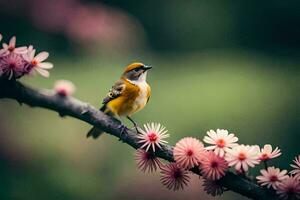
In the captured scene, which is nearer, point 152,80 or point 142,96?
point 142,96

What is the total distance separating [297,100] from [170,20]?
1878 millimetres

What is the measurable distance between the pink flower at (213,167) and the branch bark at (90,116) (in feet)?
0.06

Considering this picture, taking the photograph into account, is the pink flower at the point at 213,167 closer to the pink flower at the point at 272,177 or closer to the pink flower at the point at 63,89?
the pink flower at the point at 272,177

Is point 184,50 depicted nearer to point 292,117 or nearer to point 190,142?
point 292,117

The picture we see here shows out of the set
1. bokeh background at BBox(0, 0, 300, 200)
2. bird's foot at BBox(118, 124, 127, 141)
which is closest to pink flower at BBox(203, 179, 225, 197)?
bird's foot at BBox(118, 124, 127, 141)

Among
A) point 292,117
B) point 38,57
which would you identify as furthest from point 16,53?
point 292,117

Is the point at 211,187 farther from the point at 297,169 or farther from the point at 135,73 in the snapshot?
the point at 135,73

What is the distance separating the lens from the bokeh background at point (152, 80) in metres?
2.06

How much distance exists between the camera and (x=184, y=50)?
4230mm

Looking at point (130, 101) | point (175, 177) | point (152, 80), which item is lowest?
point (175, 177)

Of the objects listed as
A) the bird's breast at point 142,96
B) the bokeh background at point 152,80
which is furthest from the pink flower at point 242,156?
the bokeh background at point 152,80

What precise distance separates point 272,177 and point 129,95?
29cm

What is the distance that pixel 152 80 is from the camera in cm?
309

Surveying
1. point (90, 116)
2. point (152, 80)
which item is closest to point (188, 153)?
point (90, 116)
